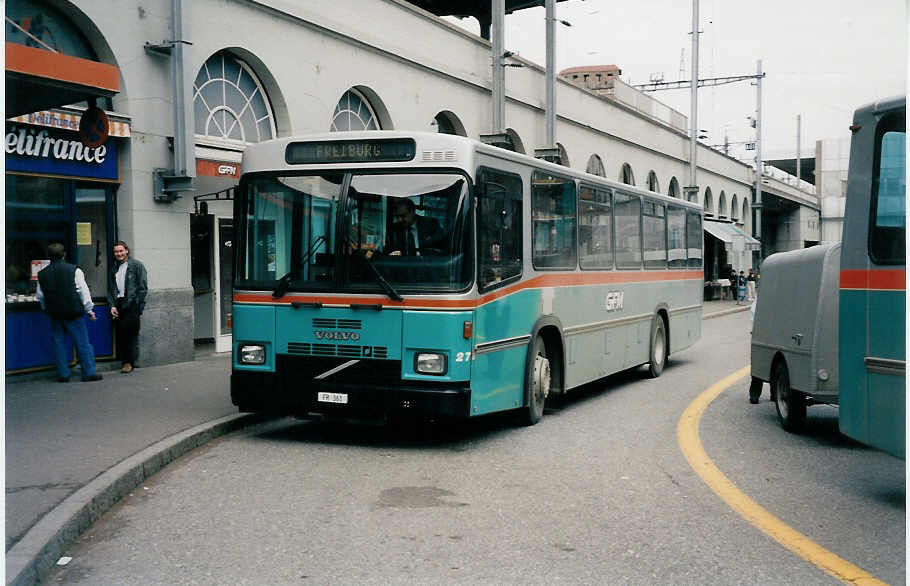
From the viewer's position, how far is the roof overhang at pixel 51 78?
8008mm

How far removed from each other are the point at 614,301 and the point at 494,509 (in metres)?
6.72

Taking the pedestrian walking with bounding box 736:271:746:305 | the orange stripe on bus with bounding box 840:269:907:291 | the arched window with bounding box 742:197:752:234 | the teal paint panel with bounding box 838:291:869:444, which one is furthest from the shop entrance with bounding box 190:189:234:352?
the arched window with bounding box 742:197:752:234

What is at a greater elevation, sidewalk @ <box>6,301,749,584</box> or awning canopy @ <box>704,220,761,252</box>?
awning canopy @ <box>704,220,761,252</box>

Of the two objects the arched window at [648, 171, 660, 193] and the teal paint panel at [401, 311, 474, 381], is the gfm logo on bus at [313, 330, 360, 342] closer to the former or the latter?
the teal paint panel at [401, 311, 474, 381]

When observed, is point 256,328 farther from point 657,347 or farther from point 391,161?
point 657,347

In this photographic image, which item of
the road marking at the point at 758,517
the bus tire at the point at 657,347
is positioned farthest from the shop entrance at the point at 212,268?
the road marking at the point at 758,517

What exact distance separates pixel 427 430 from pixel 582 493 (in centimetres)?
307

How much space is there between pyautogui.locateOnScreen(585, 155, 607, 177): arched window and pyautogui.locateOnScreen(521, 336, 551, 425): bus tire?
69.9 feet

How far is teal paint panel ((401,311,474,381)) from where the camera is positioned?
8.31 m

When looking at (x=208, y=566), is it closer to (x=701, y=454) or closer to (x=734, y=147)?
(x=701, y=454)

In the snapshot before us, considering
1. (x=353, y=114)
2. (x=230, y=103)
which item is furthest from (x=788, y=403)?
(x=353, y=114)

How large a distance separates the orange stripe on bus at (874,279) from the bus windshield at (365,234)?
3114mm

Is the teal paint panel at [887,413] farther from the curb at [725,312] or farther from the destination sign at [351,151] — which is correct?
the curb at [725,312]

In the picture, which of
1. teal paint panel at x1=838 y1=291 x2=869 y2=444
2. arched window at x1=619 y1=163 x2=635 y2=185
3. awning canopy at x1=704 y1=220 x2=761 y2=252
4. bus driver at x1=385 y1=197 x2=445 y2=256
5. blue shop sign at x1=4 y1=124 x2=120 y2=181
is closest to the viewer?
teal paint panel at x1=838 y1=291 x2=869 y2=444
